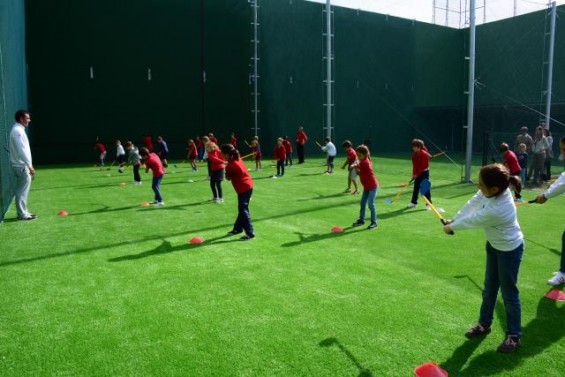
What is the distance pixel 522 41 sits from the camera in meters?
30.5

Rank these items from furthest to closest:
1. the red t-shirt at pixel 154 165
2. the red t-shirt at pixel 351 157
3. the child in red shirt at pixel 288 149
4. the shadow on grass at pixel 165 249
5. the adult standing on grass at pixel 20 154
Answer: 1. the child in red shirt at pixel 288 149
2. the red t-shirt at pixel 351 157
3. the red t-shirt at pixel 154 165
4. the adult standing on grass at pixel 20 154
5. the shadow on grass at pixel 165 249

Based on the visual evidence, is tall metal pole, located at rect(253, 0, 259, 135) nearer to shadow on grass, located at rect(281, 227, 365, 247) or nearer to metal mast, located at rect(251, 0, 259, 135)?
metal mast, located at rect(251, 0, 259, 135)

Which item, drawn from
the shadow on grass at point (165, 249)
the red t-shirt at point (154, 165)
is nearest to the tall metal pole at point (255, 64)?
the red t-shirt at point (154, 165)

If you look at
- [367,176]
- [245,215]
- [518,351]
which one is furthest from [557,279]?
[245,215]

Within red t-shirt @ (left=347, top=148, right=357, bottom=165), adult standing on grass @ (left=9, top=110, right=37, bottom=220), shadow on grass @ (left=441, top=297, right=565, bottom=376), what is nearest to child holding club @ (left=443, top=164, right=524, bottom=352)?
shadow on grass @ (left=441, top=297, right=565, bottom=376)

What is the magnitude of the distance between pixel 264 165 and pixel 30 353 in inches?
855

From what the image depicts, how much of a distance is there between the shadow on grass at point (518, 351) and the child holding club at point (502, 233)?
0.12 meters

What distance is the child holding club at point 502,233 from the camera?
4203mm

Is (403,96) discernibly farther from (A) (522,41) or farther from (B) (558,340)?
(B) (558,340)

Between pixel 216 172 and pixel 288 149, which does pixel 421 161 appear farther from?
pixel 288 149

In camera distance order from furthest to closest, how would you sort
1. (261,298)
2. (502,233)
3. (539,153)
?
(539,153), (261,298), (502,233)

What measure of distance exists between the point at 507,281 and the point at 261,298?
110 inches

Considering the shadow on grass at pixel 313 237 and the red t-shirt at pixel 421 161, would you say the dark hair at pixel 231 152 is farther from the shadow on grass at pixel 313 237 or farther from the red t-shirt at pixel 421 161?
the red t-shirt at pixel 421 161

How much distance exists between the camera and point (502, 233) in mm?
4289
